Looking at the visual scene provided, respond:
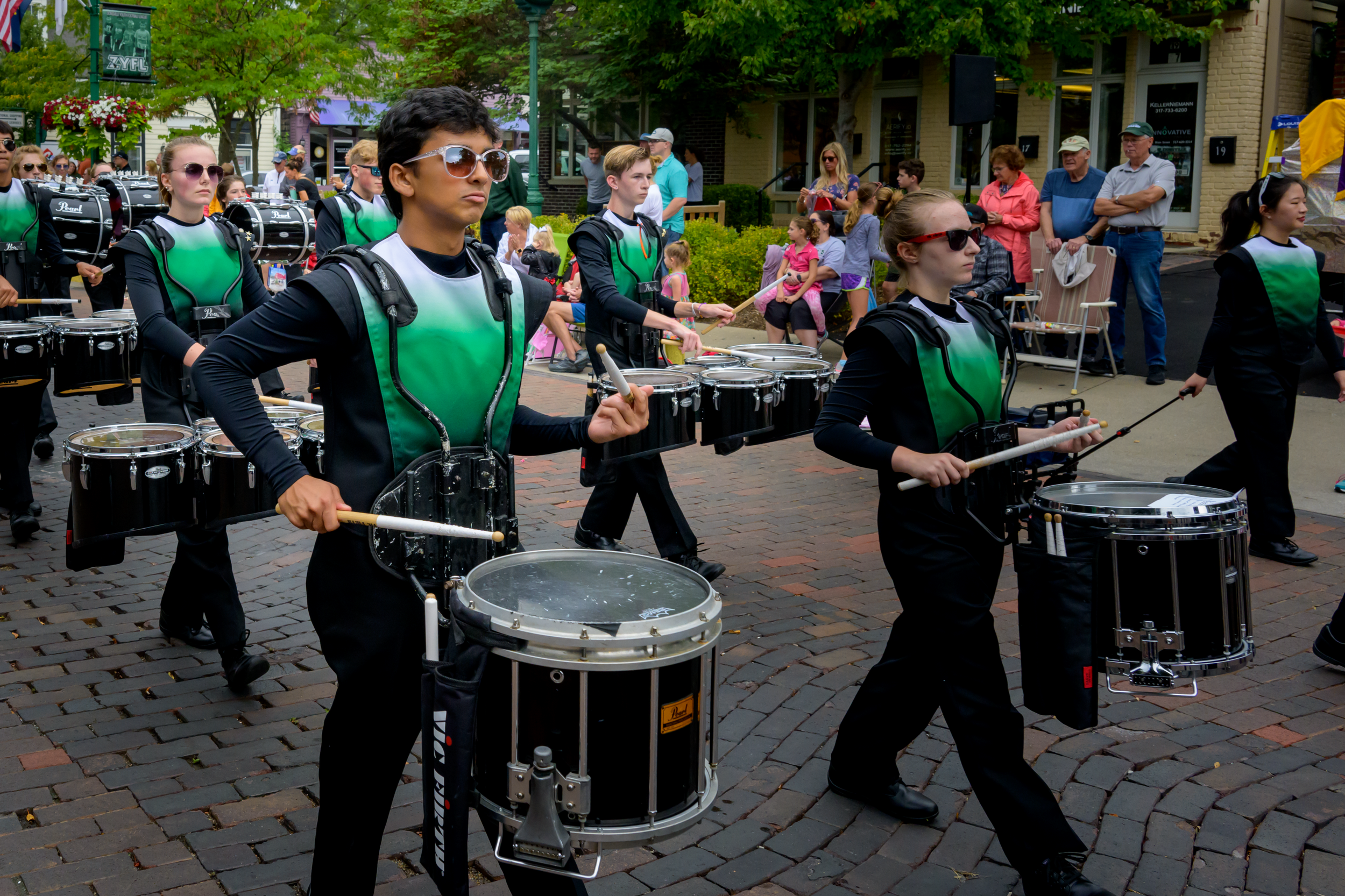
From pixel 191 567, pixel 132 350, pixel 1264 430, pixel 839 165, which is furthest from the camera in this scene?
pixel 839 165

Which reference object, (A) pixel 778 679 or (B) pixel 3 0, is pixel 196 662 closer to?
(A) pixel 778 679

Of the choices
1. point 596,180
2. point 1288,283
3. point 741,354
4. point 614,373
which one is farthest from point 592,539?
point 596,180

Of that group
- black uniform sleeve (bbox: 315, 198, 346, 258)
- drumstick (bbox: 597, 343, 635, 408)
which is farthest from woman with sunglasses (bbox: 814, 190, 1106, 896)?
black uniform sleeve (bbox: 315, 198, 346, 258)

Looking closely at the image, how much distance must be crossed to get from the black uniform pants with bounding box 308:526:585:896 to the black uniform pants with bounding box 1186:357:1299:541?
5.30 metres

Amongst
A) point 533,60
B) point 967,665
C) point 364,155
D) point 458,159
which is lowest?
point 967,665

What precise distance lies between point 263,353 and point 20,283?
6.41 metres

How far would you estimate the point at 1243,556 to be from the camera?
12.5ft

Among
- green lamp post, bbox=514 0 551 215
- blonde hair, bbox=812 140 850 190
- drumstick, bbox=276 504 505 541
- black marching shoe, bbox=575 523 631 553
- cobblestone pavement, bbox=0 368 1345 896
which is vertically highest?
green lamp post, bbox=514 0 551 215

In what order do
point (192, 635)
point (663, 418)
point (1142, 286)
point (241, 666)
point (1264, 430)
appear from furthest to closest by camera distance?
point (1142, 286) < point (1264, 430) < point (663, 418) < point (192, 635) < point (241, 666)

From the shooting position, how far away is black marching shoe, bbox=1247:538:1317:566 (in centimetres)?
702

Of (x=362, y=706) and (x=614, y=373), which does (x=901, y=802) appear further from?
(x=614, y=373)

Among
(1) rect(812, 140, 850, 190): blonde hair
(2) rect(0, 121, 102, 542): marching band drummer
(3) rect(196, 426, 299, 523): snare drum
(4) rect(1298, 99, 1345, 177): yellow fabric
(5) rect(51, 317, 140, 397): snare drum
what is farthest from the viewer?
(1) rect(812, 140, 850, 190): blonde hair

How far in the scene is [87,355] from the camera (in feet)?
23.0

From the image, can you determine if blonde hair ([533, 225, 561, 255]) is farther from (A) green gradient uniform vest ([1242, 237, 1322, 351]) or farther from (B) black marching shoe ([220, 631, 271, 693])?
(B) black marching shoe ([220, 631, 271, 693])
